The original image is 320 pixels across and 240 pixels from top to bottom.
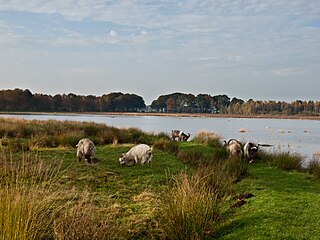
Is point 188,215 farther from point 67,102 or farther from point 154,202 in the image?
point 67,102

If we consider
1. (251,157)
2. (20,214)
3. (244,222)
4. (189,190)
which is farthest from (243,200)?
(251,157)

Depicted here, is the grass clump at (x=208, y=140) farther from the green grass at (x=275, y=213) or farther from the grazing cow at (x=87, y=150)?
the green grass at (x=275, y=213)

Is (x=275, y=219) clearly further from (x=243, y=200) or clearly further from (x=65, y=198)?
(x=65, y=198)

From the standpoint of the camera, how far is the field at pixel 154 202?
212 inches

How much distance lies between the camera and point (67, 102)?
10062 centimetres

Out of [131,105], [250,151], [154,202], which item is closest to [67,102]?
[131,105]

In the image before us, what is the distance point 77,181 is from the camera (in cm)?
1002

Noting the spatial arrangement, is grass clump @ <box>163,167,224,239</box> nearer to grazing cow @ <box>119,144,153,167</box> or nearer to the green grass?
the green grass

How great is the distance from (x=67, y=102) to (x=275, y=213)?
97.6 m

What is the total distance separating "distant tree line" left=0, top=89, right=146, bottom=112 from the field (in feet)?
236

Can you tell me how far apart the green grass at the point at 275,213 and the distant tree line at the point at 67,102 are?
74304 mm

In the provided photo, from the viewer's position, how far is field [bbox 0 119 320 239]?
17.6 ft

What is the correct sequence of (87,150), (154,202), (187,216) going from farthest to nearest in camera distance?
(87,150) → (154,202) → (187,216)

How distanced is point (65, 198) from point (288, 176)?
23.8ft
